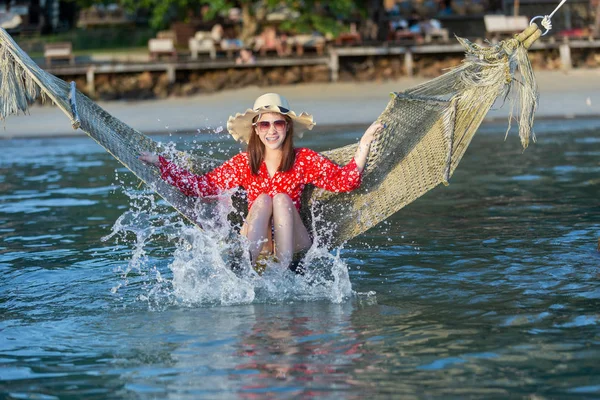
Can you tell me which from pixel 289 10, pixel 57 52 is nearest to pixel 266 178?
pixel 57 52

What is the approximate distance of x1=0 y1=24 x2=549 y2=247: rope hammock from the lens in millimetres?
5156

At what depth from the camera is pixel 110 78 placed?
1764 centimetres

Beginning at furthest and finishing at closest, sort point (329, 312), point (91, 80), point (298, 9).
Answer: point (298, 9) → point (91, 80) → point (329, 312)

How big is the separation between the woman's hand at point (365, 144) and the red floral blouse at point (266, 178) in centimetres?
4

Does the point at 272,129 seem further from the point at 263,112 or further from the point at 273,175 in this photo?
the point at 273,175

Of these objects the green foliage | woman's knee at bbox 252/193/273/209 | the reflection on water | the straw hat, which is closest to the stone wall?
the green foliage

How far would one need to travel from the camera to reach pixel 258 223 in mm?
5246

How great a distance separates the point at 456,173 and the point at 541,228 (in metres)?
2.83

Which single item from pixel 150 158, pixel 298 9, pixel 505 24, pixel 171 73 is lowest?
pixel 150 158

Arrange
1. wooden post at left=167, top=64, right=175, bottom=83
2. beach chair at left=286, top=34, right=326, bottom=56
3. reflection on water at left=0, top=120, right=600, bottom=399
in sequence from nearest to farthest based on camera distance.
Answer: reflection on water at left=0, top=120, right=600, bottom=399 → wooden post at left=167, top=64, right=175, bottom=83 → beach chair at left=286, top=34, right=326, bottom=56

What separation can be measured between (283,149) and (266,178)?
187 millimetres

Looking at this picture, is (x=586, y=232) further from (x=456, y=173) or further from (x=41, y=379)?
(x=41, y=379)

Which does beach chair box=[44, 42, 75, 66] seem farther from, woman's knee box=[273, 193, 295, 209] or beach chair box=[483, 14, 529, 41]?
woman's knee box=[273, 193, 295, 209]

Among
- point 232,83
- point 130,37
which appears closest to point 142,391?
point 232,83
